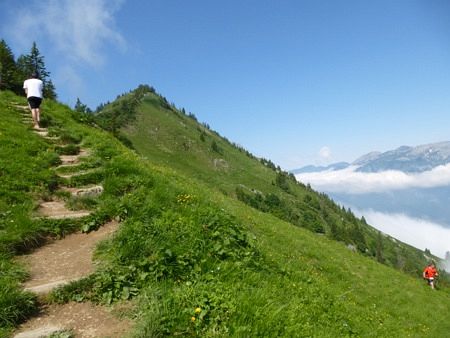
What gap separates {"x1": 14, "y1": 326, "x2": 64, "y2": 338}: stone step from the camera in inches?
253

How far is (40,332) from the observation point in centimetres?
651

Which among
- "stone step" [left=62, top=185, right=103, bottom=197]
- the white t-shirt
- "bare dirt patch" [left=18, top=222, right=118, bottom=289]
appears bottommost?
"bare dirt patch" [left=18, top=222, right=118, bottom=289]

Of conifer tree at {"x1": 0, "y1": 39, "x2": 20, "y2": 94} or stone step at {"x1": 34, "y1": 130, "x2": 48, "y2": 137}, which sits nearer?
stone step at {"x1": 34, "y1": 130, "x2": 48, "y2": 137}

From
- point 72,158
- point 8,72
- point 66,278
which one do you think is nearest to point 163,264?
point 66,278

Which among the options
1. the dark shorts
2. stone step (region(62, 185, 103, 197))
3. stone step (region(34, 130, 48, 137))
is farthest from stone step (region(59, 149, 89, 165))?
the dark shorts

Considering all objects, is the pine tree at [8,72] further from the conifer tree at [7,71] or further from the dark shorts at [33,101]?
the dark shorts at [33,101]

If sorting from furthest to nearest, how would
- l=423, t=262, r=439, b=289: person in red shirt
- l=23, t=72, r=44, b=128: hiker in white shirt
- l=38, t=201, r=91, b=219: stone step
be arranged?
l=423, t=262, r=439, b=289: person in red shirt
l=23, t=72, r=44, b=128: hiker in white shirt
l=38, t=201, r=91, b=219: stone step

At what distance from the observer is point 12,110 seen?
23281 mm

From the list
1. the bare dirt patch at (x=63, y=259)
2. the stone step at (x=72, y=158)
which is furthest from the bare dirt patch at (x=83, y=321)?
the stone step at (x=72, y=158)

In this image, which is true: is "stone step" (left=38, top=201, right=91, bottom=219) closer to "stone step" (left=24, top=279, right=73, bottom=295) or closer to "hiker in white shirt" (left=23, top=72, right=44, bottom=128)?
"stone step" (left=24, top=279, right=73, bottom=295)

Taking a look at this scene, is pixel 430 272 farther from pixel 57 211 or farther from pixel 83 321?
pixel 83 321

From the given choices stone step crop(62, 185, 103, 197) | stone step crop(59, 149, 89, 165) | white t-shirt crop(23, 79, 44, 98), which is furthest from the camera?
white t-shirt crop(23, 79, 44, 98)

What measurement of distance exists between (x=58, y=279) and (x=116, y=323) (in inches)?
82.2

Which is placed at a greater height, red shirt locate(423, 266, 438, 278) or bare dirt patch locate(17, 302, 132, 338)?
bare dirt patch locate(17, 302, 132, 338)
